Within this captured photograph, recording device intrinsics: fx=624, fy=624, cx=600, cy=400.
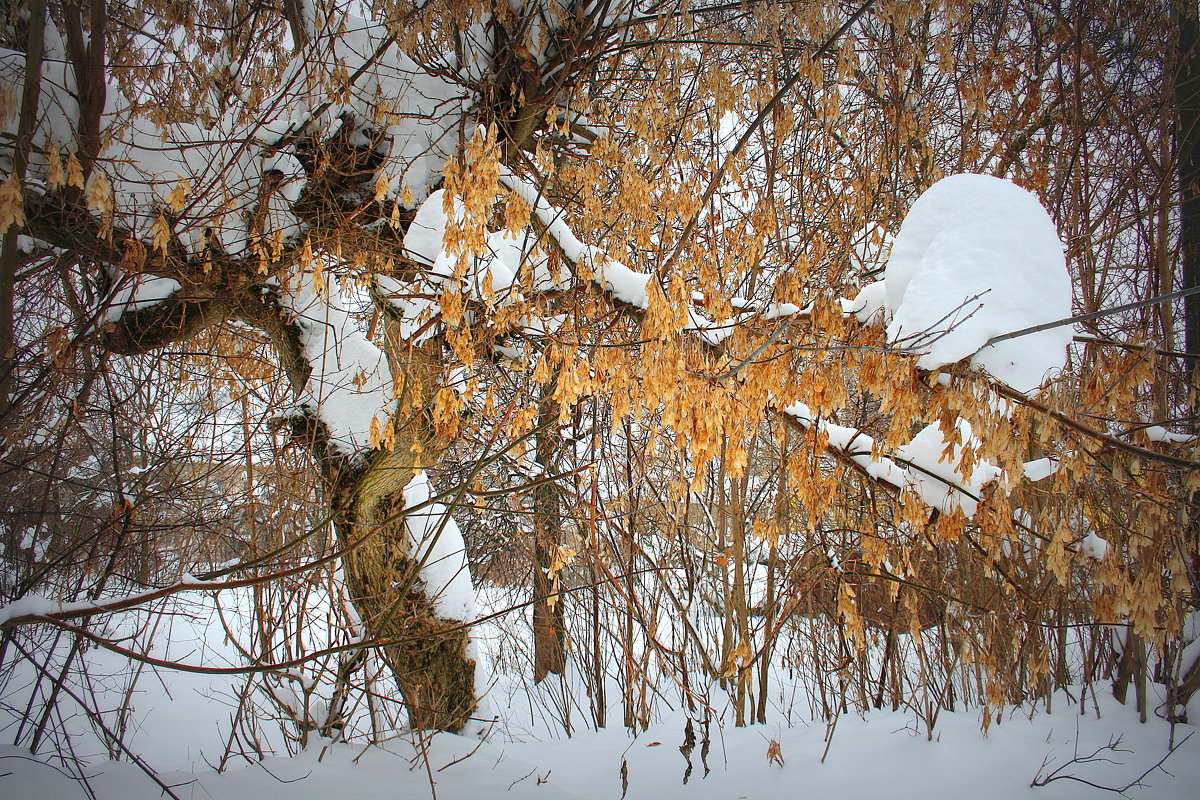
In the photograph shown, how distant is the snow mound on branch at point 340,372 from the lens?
11.4 ft

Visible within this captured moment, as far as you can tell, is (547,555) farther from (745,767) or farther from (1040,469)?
(1040,469)

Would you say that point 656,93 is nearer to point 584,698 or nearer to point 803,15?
point 803,15

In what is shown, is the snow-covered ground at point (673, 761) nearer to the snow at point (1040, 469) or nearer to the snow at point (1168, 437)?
the snow at point (1040, 469)

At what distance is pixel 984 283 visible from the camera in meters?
2.04

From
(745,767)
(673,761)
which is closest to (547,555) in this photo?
(673,761)

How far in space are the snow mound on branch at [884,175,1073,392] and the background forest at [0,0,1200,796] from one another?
0.05 ft

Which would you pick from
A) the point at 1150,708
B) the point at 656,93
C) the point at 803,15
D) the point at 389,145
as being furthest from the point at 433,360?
the point at 1150,708

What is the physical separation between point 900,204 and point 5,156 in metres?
4.98

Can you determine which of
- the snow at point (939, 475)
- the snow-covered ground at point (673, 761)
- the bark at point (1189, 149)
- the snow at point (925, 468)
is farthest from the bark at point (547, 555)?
the bark at point (1189, 149)

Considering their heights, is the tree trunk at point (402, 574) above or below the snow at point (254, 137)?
below

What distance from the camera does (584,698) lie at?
5.91 m

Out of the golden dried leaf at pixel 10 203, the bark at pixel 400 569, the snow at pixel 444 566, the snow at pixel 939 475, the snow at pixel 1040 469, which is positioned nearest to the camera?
the golden dried leaf at pixel 10 203

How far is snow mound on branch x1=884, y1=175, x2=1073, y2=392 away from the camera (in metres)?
1.97

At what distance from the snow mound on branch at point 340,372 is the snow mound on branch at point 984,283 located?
2.64 m
